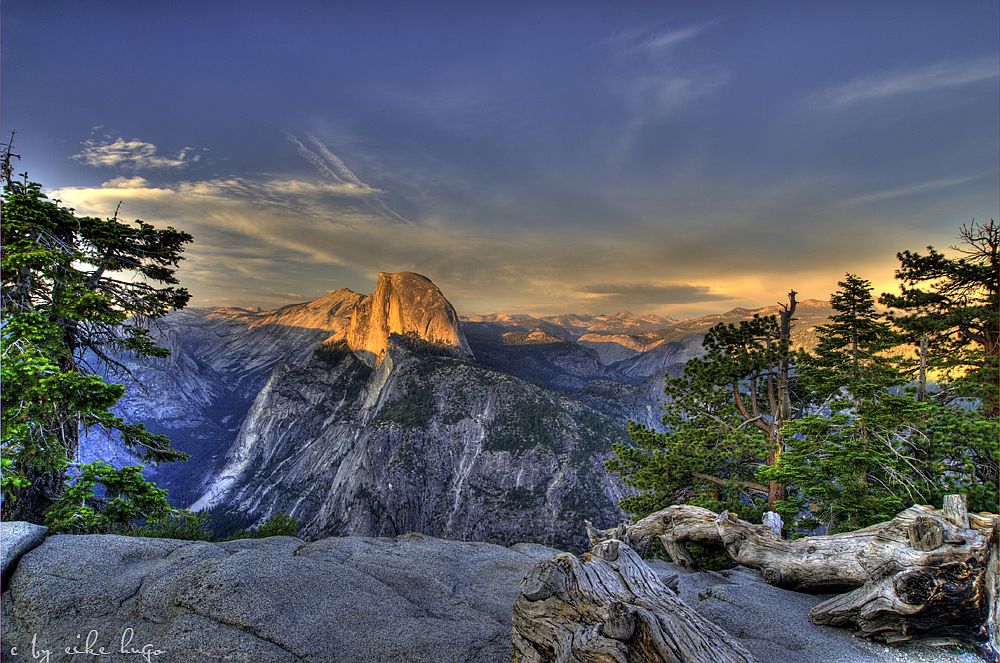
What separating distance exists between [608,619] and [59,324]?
19.0 metres

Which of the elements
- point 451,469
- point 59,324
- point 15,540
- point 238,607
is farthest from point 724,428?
point 451,469

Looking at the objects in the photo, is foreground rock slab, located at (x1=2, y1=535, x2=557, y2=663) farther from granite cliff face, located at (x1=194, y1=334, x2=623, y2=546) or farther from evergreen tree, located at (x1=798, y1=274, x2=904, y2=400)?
granite cliff face, located at (x1=194, y1=334, x2=623, y2=546)

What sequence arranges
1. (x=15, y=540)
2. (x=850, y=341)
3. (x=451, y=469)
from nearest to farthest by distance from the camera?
(x=15, y=540), (x=850, y=341), (x=451, y=469)

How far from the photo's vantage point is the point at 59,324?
13883mm

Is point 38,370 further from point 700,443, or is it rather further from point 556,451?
point 556,451

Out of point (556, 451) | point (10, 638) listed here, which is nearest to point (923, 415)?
point (10, 638)

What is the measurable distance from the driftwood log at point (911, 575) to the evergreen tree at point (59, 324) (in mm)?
19067

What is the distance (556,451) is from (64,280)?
128 m

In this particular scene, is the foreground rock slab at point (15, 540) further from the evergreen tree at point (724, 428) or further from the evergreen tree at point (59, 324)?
the evergreen tree at point (724, 428)

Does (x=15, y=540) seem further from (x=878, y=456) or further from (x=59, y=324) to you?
(x=878, y=456)

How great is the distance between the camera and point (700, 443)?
19750 millimetres

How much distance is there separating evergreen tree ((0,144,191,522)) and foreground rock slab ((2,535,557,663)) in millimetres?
3200

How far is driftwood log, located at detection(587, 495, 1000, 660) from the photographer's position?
7180mm

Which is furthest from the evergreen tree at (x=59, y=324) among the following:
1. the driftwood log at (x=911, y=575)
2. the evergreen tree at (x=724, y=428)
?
the evergreen tree at (x=724, y=428)
